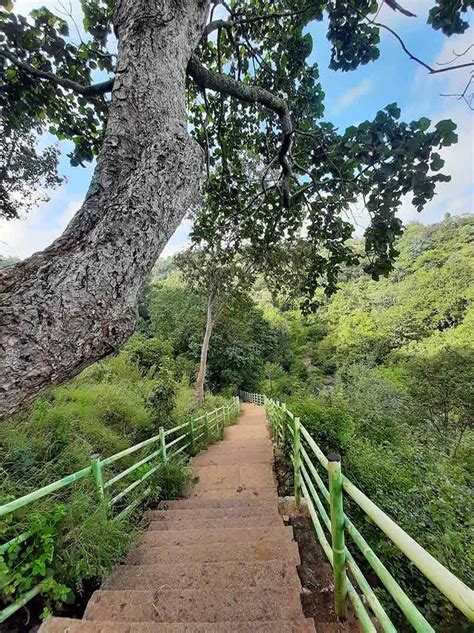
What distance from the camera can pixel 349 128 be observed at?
261cm

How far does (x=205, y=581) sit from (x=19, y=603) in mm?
1043

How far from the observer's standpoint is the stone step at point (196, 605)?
1693mm

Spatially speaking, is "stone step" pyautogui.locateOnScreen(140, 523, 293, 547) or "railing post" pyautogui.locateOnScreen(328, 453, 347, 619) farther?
"stone step" pyautogui.locateOnScreen(140, 523, 293, 547)

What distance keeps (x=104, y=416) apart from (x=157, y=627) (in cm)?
368

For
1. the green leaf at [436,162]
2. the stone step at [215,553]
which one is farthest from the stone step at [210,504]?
the green leaf at [436,162]

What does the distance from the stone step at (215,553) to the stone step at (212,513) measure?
1.83ft

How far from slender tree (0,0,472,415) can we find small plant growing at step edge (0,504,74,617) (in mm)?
1439

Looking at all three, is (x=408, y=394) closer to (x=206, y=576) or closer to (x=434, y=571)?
(x=206, y=576)

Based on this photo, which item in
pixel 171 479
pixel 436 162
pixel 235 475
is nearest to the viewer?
pixel 436 162

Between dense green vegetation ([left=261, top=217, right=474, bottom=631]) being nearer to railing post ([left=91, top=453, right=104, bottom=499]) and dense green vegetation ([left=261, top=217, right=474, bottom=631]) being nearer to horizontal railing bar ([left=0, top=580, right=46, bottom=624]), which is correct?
railing post ([left=91, top=453, right=104, bottom=499])

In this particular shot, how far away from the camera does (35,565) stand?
5.68 ft

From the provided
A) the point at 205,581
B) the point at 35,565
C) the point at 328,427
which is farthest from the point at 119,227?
the point at 328,427

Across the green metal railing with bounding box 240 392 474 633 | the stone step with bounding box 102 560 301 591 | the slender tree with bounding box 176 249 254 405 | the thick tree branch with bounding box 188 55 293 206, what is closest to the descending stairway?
the stone step with bounding box 102 560 301 591

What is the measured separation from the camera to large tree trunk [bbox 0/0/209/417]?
3.09 feet
